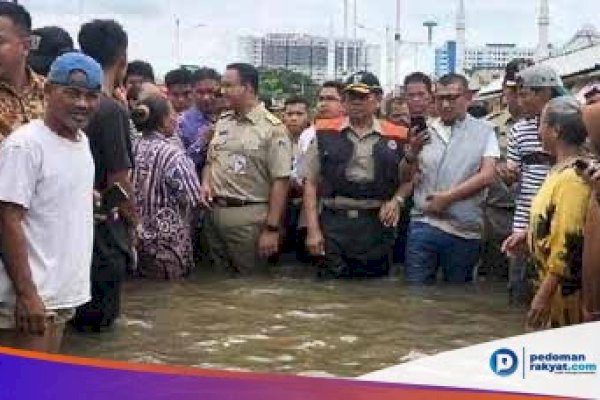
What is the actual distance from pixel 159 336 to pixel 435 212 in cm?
237

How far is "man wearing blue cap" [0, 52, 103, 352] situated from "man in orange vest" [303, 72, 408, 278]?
10.4 ft

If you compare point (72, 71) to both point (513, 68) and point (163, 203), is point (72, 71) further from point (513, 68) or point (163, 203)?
point (513, 68)

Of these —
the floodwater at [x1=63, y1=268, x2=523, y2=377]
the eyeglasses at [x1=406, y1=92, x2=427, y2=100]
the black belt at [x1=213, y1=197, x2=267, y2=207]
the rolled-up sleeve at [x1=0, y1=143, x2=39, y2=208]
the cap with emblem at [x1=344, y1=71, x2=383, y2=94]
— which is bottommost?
the floodwater at [x1=63, y1=268, x2=523, y2=377]

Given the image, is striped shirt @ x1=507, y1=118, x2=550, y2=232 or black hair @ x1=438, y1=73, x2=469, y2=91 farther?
black hair @ x1=438, y1=73, x2=469, y2=91

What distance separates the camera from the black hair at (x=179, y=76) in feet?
29.5

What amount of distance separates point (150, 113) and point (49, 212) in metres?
2.86

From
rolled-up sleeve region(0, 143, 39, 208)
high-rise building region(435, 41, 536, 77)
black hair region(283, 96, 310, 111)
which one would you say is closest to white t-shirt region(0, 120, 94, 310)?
rolled-up sleeve region(0, 143, 39, 208)

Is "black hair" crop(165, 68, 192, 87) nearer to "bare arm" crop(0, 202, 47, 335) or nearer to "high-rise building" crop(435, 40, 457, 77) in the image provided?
"bare arm" crop(0, 202, 47, 335)

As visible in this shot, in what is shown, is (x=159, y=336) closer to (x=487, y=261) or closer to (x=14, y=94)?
(x=14, y=94)

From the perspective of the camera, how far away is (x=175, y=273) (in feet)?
22.9

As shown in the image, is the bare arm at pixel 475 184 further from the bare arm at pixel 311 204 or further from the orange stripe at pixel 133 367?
the orange stripe at pixel 133 367

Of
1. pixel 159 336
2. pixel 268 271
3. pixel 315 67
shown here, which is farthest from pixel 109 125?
pixel 315 67

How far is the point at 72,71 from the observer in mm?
4047

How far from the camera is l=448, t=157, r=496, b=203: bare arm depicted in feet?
22.8
